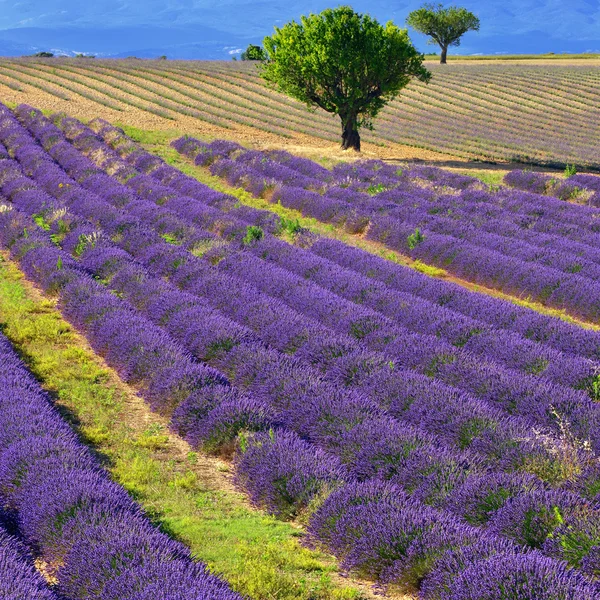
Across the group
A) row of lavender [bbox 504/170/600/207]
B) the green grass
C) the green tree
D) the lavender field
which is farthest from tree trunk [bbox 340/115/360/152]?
the green grass

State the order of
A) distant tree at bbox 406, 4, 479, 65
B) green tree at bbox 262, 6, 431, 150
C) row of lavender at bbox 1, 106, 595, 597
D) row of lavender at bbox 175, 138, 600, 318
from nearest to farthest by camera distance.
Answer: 1. row of lavender at bbox 1, 106, 595, 597
2. row of lavender at bbox 175, 138, 600, 318
3. green tree at bbox 262, 6, 431, 150
4. distant tree at bbox 406, 4, 479, 65

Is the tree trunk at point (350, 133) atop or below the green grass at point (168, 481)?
atop

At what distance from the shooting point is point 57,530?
5.25 metres

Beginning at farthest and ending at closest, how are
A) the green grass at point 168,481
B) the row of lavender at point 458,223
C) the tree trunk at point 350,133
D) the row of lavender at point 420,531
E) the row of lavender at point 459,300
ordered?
the tree trunk at point 350,133 < the row of lavender at point 458,223 < the row of lavender at point 459,300 < the green grass at point 168,481 < the row of lavender at point 420,531

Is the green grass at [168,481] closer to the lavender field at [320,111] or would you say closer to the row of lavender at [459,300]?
the row of lavender at [459,300]

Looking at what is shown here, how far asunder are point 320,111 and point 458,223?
2607 centimetres

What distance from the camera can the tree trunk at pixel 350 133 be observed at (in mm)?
27344

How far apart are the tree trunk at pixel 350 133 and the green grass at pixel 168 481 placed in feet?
61.8

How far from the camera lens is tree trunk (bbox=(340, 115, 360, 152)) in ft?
89.7

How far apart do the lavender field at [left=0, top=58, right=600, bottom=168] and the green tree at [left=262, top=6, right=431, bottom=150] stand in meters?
3.79

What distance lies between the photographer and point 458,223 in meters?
16.1

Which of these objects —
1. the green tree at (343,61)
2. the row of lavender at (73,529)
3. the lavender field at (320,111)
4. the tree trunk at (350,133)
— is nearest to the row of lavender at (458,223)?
the green tree at (343,61)

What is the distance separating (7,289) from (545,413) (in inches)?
333

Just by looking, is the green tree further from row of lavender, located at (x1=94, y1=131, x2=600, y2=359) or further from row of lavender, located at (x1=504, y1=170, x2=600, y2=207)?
row of lavender, located at (x1=94, y1=131, x2=600, y2=359)
